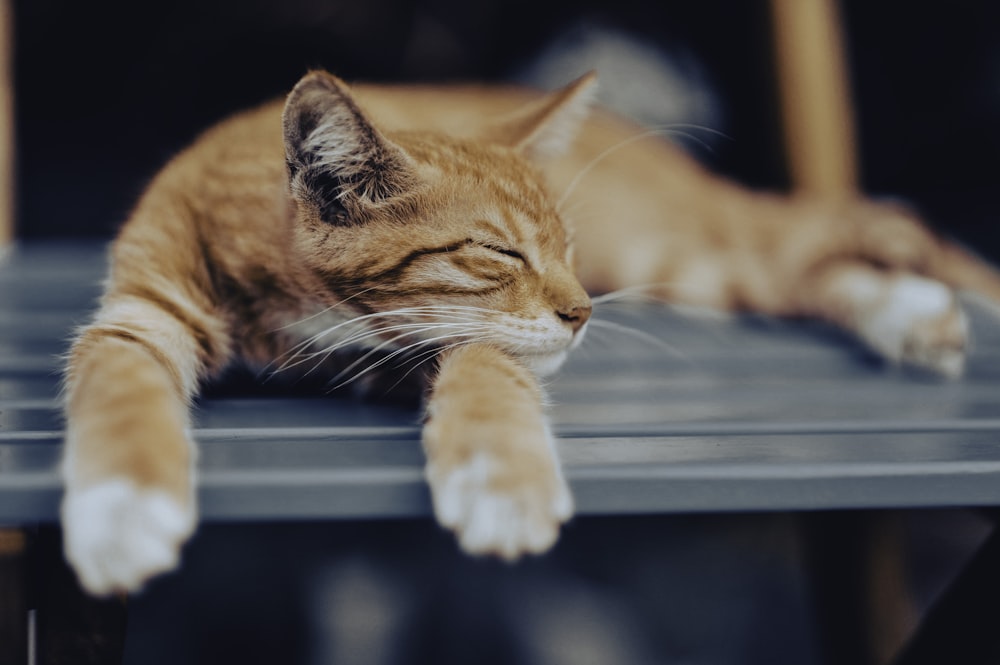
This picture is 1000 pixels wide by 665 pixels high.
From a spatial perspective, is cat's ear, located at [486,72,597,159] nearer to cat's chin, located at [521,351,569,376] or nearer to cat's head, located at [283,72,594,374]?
cat's head, located at [283,72,594,374]

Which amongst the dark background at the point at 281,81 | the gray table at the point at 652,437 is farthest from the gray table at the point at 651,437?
the dark background at the point at 281,81

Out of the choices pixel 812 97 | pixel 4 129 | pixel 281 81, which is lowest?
pixel 4 129

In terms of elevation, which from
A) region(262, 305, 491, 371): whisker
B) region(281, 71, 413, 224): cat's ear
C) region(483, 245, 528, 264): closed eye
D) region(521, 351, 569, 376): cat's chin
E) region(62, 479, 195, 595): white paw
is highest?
region(281, 71, 413, 224): cat's ear

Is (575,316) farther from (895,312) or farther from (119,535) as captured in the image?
(895,312)

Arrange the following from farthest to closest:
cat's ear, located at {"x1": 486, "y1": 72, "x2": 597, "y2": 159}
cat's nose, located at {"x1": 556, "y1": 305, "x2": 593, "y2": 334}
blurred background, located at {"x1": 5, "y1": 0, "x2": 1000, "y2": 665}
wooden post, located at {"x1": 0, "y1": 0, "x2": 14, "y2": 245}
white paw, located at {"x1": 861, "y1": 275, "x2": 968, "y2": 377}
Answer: wooden post, located at {"x1": 0, "y1": 0, "x2": 14, "y2": 245} → blurred background, located at {"x1": 5, "y1": 0, "x2": 1000, "y2": 665} → white paw, located at {"x1": 861, "y1": 275, "x2": 968, "y2": 377} → cat's ear, located at {"x1": 486, "y1": 72, "x2": 597, "y2": 159} → cat's nose, located at {"x1": 556, "y1": 305, "x2": 593, "y2": 334}

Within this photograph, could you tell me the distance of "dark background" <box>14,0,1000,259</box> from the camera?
9.84 ft

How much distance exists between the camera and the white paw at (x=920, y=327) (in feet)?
5.23

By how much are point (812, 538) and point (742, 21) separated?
188 cm

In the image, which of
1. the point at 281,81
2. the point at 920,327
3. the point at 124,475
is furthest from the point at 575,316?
the point at 281,81

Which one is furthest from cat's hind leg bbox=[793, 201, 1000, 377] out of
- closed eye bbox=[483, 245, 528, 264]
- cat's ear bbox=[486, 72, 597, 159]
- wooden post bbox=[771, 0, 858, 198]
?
closed eye bbox=[483, 245, 528, 264]

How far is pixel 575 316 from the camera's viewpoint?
1.22 m

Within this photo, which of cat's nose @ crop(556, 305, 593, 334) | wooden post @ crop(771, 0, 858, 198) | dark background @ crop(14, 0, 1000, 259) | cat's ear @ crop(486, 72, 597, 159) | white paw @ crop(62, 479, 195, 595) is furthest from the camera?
dark background @ crop(14, 0, 1000, 259)

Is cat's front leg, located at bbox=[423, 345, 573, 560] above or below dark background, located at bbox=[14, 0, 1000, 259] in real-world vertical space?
below

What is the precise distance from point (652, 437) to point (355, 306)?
0.45m
